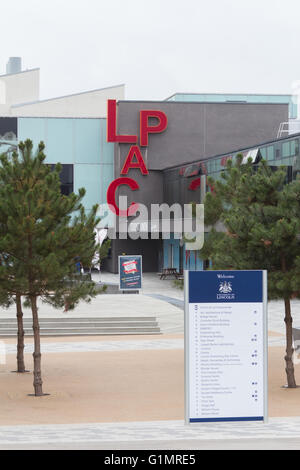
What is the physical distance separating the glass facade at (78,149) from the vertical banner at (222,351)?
143 ft

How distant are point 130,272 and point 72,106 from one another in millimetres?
33978

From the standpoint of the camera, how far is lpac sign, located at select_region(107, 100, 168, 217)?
5150 centimetres

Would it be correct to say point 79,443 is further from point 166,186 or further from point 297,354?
point 166,186

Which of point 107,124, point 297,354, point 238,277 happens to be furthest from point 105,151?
point 238,277

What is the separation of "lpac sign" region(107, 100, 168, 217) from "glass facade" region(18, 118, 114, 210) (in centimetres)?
266

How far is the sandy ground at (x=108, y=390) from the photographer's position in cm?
1258

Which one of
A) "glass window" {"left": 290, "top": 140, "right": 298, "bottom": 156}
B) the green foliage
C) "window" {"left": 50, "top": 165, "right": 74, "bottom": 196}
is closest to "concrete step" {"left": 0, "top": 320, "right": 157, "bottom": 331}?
the green foliage

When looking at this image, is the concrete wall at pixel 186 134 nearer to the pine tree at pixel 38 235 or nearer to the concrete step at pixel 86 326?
the concrete step at pixel 86 326

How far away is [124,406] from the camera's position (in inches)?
523

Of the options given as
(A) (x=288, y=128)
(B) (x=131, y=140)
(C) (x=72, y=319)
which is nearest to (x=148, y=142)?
(B) (x=131, y=140)

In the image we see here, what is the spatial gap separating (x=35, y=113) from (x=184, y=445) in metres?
57.3

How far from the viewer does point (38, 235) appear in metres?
14.2

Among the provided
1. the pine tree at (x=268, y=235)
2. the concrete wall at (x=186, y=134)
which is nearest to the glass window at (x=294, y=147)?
the pine tree at (x=268, y=235)

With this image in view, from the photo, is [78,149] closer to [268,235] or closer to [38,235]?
[38,235]
